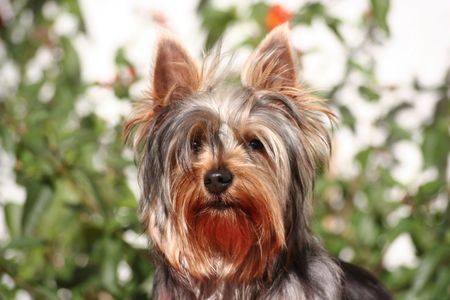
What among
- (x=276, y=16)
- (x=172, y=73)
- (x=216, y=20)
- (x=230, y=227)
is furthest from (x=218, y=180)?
(x=216, y=20)

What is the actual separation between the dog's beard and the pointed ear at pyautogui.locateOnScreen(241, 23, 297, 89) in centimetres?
38

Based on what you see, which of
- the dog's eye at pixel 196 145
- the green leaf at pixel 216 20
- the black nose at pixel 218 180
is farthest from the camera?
the green leaf at pixel 216 20

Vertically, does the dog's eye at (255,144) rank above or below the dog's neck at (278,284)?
above

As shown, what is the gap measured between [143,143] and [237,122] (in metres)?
0.40

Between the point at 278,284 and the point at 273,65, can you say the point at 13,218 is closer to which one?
the point at 278,284

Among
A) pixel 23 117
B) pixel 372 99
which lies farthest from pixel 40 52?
pixel 372 99

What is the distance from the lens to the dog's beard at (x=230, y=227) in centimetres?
276

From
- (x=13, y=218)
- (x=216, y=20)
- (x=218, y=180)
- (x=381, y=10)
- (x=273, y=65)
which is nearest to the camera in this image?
(x=218, y=180)

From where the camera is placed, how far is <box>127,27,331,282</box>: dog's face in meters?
2.78

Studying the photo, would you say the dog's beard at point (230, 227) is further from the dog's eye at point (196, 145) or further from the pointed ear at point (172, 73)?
the pointed ear at point (172, 73)

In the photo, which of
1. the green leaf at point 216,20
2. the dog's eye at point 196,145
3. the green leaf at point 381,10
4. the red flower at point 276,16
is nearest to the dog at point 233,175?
the dog's eye at point 196,145

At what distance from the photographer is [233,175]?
272 cm

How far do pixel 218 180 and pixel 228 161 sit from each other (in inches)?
3.1

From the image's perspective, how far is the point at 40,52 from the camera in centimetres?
507
